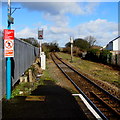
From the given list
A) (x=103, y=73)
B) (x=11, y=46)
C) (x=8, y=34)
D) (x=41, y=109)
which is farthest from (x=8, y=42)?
(x=103, y=73)

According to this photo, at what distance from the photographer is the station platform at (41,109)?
200 inches

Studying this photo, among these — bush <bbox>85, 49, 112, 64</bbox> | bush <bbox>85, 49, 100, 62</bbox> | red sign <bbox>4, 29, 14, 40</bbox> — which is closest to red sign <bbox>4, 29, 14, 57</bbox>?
red sign <bbox>4, 29, 14, 40</bbox>

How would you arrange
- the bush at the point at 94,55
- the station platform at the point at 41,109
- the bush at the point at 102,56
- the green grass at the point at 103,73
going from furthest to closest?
the bush at the point at 94,55 < the bush at the point at 102,56 < the green grass at the point at 103,73 < the station platform at the point at 41,109

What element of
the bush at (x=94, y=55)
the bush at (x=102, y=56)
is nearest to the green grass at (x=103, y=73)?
the bush at (x=102, y=56)

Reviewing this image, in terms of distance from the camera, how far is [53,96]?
7.44 meters

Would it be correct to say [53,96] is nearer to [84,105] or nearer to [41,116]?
[84,105]

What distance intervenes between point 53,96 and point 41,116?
7.76 feet

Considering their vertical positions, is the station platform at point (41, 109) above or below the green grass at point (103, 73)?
below

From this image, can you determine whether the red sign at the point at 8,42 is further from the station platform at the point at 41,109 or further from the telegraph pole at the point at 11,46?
the station platform at the point at 41,109

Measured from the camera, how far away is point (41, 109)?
5.66 metres

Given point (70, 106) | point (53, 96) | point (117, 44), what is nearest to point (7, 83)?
point (53, 96)

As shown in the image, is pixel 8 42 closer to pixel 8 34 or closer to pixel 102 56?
pixel 8 34

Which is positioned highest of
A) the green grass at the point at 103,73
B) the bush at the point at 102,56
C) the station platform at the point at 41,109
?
the bush at the point at 102,56

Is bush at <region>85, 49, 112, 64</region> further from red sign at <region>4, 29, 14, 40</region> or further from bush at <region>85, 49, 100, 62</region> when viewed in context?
red sign at <region>4, 29, 14, 40</region>
